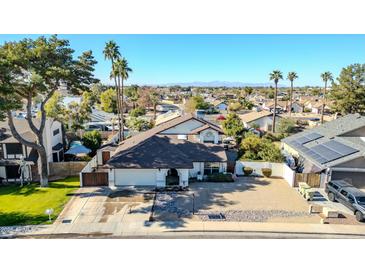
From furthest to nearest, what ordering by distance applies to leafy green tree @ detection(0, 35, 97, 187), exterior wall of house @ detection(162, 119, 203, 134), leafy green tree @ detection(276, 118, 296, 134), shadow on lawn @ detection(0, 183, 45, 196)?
leafy green tree @ detection(276, 118, 296, 134)
exterior wall of house @ detection(162, 119, 203, 134)
shadow on lawn @ detection(0, 183, 45, 196)
leafy green tree @ detection(0, 35, 97, 187)

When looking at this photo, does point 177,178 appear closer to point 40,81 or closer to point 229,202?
point 229,202

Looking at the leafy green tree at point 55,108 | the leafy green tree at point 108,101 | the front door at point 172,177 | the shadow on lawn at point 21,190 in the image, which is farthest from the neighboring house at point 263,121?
the shadow on lawn at point 21,190

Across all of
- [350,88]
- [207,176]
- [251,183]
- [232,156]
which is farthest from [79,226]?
[350,88]

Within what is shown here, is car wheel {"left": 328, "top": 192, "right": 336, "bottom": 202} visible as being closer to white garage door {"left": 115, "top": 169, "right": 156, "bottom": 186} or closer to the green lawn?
white garage door {"left": 115, "top": 169, "right": 156, "bottom": 186}

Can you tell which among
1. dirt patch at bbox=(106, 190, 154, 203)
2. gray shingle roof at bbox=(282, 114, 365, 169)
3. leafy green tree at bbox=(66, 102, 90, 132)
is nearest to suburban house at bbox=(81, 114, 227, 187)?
dirt patch at bbox=(106, 190, 154, 203)

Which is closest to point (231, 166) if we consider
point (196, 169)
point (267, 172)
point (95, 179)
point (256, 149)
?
point (267, 172)

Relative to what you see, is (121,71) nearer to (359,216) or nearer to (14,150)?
(14,150)
